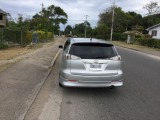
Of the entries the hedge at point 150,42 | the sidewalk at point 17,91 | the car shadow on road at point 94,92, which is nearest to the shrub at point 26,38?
the hedge at point 150,42

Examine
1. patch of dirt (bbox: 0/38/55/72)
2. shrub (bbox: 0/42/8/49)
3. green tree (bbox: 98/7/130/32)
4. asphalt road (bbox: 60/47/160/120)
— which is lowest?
asphalt road (bbox: 60/47/160/120)

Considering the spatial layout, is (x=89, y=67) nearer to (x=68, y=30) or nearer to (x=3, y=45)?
(x=3, y=45)

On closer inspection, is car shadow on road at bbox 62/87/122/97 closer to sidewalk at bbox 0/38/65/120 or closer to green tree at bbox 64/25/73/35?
sidewalk at bbox 0/38/65/120

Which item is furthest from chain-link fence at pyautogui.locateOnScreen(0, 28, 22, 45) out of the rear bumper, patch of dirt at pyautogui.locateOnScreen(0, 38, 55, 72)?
the rear bumper

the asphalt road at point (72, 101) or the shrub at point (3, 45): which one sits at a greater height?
the shrub at point (3, 45)

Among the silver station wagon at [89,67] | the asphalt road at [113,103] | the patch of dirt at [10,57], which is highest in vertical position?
the silver station wagon at [89,67]

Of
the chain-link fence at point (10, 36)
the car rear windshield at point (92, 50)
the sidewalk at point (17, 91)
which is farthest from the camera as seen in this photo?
the chain-link fence at point (10, 36)

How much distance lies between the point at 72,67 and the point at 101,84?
945 mm

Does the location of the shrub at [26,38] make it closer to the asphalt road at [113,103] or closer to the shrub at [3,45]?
the shrub at [3,45]

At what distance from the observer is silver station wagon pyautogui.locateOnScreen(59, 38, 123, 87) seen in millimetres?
6891

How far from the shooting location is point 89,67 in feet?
22.6

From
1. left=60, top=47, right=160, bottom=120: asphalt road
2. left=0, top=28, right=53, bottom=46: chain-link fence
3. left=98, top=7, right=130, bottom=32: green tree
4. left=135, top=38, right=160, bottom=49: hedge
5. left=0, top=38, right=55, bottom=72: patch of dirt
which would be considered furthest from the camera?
left=98, top=7, right=130, bottom=32: green tree

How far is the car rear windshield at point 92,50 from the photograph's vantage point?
7.03m

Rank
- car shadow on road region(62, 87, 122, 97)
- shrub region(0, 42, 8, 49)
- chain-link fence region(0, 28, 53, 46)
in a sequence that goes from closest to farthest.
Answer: car shadow on road region(62, 87, 122, 97) → shrub region(0, 42, 8, 49) → chain-link fence region(0, 28, 53, 46)
